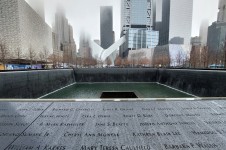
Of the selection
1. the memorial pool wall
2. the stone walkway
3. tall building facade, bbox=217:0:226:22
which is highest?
tall building facade, bbox=217:0:226:22

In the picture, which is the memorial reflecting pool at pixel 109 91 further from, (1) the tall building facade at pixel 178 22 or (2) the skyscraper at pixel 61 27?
(2) the skyscraper at pixel 61 27

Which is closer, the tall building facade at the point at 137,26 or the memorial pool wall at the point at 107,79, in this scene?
the memorial pool wall at the point at 107,79

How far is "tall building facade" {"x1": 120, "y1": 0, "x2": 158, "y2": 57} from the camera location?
76000mm

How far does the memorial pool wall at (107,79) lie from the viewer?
31.1 feet

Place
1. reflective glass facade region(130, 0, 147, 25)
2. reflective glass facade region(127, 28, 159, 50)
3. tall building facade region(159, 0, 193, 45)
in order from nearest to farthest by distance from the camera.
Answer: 1. reflective glass facade region(127, 28, 159, 50)
2. tall building facade region(159, 0, 193, 45)
3. reflective glass facade region(130, 0, 147, 25)

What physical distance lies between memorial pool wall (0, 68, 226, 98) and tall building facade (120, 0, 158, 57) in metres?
56.1

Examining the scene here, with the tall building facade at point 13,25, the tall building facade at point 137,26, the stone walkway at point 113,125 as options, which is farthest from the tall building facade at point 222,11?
the stone walkway at point 113,125

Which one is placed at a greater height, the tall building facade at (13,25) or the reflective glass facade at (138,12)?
the reflective glass facade at (138,12)

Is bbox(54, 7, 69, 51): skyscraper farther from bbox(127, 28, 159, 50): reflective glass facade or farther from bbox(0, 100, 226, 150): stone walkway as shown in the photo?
bbox(0, 100, 226, 150): stone walkway

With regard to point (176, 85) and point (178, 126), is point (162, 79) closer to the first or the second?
point (176, 85)

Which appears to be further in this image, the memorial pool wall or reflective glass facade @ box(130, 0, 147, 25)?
reflective glass facade @ box(130, 0, 147, 25)

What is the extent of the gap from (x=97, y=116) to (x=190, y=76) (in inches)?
570

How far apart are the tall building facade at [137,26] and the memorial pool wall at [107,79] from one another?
56.1 m

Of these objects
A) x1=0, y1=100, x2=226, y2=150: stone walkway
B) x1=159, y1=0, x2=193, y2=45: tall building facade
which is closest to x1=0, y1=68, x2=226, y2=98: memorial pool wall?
x1=0, y1=100, x2=226, y2=150: stone walkway
